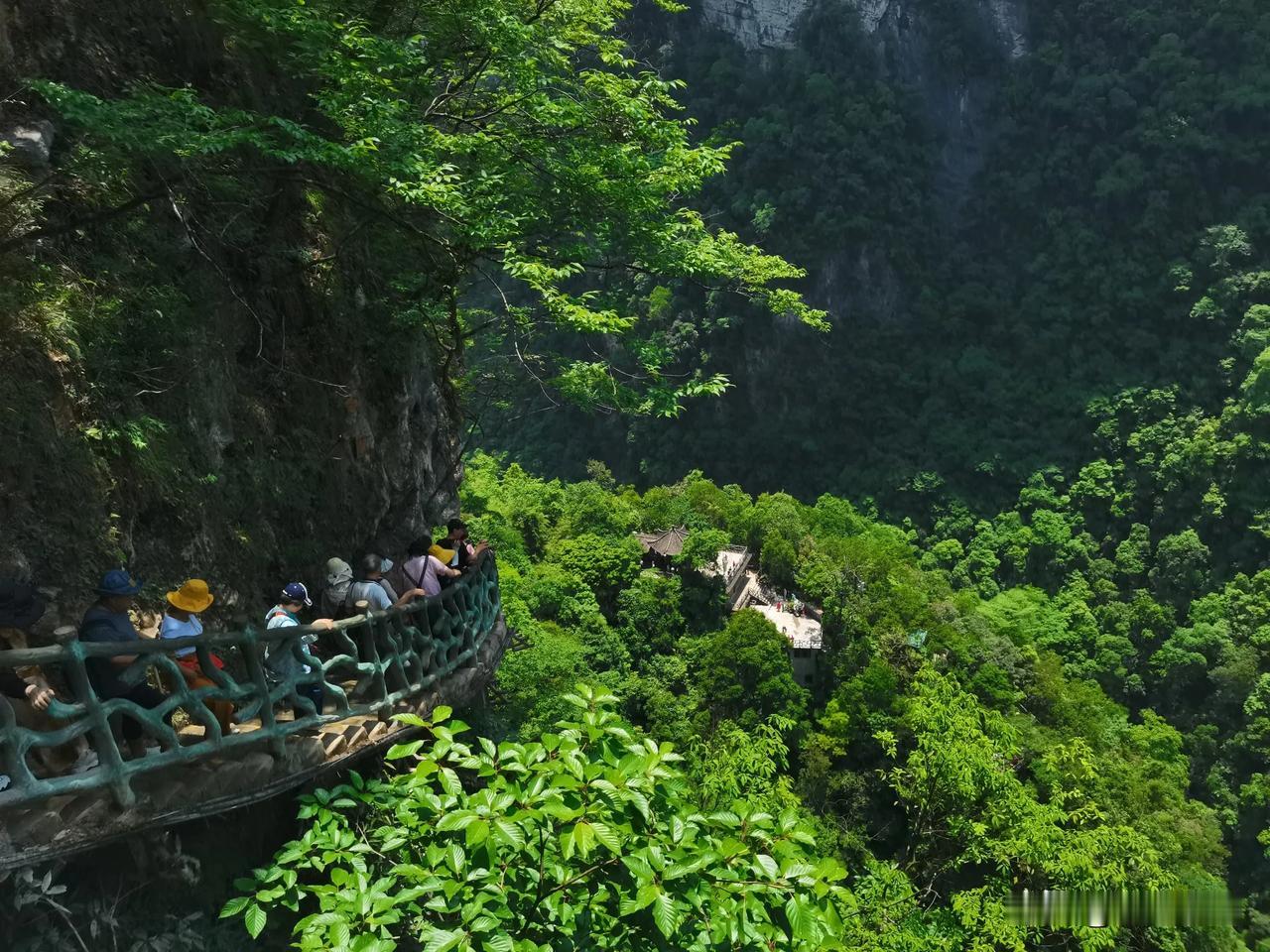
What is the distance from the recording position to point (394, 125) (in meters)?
4.99

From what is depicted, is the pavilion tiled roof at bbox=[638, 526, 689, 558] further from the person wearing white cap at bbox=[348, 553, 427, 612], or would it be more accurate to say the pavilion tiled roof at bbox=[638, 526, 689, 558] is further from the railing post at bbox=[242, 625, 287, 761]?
the railing post at bbox=[242, 625, 287, 761]

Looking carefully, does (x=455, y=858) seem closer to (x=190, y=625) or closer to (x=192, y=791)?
(x=192, y=791)

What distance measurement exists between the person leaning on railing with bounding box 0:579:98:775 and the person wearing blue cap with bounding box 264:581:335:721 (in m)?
0.89

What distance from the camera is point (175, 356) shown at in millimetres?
5418

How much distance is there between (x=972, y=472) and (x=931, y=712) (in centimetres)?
3781

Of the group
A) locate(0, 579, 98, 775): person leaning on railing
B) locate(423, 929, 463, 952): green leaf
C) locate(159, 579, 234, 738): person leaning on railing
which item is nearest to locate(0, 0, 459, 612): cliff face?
locate(159, 579, 234, 738): person leaning on railing

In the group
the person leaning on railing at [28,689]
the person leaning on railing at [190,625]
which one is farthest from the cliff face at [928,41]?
the person leaning on railing at [28,689]

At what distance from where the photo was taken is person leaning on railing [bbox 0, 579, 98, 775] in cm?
314

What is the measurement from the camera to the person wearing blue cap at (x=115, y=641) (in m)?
3.28

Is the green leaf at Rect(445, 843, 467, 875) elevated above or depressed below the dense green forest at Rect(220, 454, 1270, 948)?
above

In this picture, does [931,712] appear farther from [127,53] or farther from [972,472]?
[972,472]

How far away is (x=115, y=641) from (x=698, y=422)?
5206 cm

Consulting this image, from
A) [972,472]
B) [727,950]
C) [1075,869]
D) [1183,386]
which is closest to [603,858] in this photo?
[727,950]

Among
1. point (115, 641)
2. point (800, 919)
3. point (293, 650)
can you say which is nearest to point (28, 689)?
point (115, 641)
